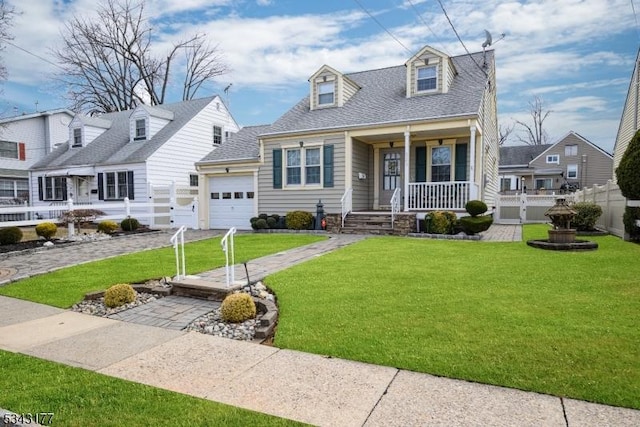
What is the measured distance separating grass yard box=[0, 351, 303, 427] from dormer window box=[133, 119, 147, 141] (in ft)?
63.0

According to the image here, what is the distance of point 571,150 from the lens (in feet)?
120

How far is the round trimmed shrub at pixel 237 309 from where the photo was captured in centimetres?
460

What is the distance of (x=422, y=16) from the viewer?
33.8 feet

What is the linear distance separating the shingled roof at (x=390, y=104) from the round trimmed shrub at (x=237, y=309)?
10299 mm

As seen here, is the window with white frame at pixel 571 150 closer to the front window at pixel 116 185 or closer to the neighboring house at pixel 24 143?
the front window at pixel 116 185

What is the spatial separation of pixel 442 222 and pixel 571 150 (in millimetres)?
32386

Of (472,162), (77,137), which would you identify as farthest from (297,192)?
(77,137)

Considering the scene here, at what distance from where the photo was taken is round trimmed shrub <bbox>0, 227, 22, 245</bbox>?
1103 cm

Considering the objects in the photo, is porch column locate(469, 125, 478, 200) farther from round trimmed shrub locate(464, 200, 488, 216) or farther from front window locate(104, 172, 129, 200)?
front window locate(104, 172, 129, 200)

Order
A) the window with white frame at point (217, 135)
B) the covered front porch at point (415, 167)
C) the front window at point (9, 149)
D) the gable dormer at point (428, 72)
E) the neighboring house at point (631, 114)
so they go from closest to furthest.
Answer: the covered front porch at point (415, 167) → the gable dormer at point (428, 72) → the neighboring house at point (631, 114) → the window with white frame at point (217, 135) → the front window at point (9, 149)

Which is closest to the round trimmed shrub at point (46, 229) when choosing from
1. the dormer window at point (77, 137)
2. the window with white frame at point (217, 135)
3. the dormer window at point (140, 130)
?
the dormer window at point (140, 130)

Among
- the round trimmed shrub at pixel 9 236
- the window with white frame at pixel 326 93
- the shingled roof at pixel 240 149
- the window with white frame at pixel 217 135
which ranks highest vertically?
the window with white frame at pixel 326 93

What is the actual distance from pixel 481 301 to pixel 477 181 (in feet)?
31.9

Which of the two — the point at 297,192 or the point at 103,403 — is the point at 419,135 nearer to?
the point at 297,192
